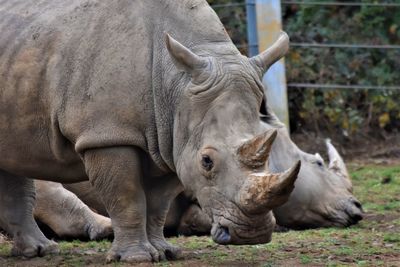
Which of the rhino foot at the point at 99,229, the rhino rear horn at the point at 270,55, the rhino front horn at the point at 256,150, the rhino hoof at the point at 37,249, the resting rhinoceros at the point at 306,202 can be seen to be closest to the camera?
the rhino front horn at the point at 256,150

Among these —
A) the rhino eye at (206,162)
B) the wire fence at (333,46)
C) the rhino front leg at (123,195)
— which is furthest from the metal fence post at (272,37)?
the rhino eye at (206,162)

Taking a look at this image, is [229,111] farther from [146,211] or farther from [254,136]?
[146,211]

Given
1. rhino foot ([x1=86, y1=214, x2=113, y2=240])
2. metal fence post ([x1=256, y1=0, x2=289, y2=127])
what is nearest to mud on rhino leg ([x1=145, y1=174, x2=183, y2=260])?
rhino foot ([x1=86, y1=214, x2=113, y2=240])

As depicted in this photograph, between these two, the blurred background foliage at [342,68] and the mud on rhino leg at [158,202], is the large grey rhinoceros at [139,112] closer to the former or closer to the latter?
the mud on rhino leg at [158,202]

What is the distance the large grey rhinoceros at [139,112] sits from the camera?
727cm

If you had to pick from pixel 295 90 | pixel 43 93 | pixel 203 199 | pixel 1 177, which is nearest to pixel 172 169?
pixel 203 199

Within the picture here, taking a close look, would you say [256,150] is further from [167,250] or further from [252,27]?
[252,27]

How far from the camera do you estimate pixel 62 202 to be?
31.3ft

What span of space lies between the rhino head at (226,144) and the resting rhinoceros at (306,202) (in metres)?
2.28

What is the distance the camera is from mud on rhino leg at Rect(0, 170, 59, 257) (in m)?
8.52

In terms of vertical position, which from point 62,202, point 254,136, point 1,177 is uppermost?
point 254,136

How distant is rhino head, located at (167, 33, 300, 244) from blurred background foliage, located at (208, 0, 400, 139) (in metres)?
6.79

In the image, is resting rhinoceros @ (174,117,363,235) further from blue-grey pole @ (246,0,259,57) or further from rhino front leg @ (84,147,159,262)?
blue-grey pole @ (246,0,259,57)

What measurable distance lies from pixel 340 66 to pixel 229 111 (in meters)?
7.34
